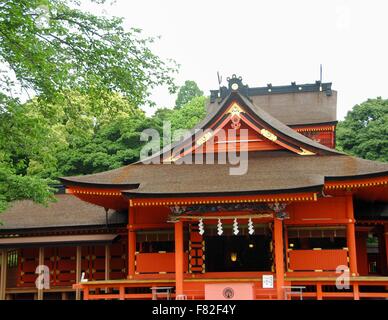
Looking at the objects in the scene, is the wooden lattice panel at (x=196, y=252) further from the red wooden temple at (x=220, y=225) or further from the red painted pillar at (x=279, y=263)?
the red painted pillar at (x=279, y=263)

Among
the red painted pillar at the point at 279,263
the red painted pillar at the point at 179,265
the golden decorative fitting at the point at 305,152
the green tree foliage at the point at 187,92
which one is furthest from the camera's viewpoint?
the green tree foliage at the point at 187,92

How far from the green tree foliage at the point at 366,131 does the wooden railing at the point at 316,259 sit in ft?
86.7

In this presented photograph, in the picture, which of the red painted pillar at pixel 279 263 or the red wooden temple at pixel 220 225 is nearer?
the red painted pillar at pixel 279 263

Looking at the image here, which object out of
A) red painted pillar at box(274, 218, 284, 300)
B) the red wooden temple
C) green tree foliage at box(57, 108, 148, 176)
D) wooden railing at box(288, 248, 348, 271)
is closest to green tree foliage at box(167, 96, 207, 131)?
green tree foliage at box(57, 108, 148, 176)

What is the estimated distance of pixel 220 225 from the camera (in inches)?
687

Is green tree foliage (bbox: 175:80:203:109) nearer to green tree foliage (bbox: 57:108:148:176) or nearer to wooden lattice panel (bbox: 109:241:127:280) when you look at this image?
green tree foliage (bbox: 57:108:148:176)

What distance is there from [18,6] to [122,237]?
48.5 ft

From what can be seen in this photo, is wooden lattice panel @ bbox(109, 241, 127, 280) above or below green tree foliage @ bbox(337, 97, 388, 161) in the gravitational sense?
below

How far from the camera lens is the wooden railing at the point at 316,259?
17719 mm

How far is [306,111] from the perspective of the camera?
33.8 metres

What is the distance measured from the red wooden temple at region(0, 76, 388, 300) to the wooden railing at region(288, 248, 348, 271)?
0.04 meters

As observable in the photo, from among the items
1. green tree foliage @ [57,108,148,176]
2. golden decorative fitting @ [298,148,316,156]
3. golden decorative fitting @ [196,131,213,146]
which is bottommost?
golden decorative fitting @ [298,148,316,156]

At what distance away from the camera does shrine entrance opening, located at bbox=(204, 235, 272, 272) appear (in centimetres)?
1986

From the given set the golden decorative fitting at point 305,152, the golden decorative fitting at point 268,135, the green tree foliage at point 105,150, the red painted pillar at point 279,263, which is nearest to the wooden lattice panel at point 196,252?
the red painted pillar at point 279,263
